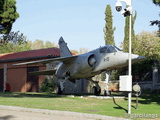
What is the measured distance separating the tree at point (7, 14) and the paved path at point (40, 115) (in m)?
18.4

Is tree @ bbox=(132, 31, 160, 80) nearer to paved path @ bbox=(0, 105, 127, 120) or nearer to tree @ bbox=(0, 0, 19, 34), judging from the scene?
tree @ bbox=(0, 0, 19, 34)

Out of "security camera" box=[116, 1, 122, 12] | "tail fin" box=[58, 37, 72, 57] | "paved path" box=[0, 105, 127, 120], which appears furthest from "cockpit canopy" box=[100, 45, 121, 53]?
"paved path" box=[0, 105, 127, 120]

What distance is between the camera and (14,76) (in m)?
40.1

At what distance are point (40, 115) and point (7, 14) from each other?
834 inches

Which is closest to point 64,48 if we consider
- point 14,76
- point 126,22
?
point 14,76

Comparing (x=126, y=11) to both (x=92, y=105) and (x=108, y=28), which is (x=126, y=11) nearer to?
(x=92, y=105)

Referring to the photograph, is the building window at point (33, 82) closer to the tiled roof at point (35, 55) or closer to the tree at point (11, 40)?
the tiled roof at point (35, 55)

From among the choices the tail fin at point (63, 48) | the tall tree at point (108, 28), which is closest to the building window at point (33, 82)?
the tail fin at point (63, 48)

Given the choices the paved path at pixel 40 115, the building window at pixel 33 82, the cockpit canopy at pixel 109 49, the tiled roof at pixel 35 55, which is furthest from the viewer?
the building window at pixel 33 82

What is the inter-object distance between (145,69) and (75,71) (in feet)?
56.0

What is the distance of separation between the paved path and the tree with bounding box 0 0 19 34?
1839 cm

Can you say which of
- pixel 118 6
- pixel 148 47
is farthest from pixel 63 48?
pixel 148 47

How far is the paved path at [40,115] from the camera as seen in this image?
1113cm

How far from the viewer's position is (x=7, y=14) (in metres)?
31.0
